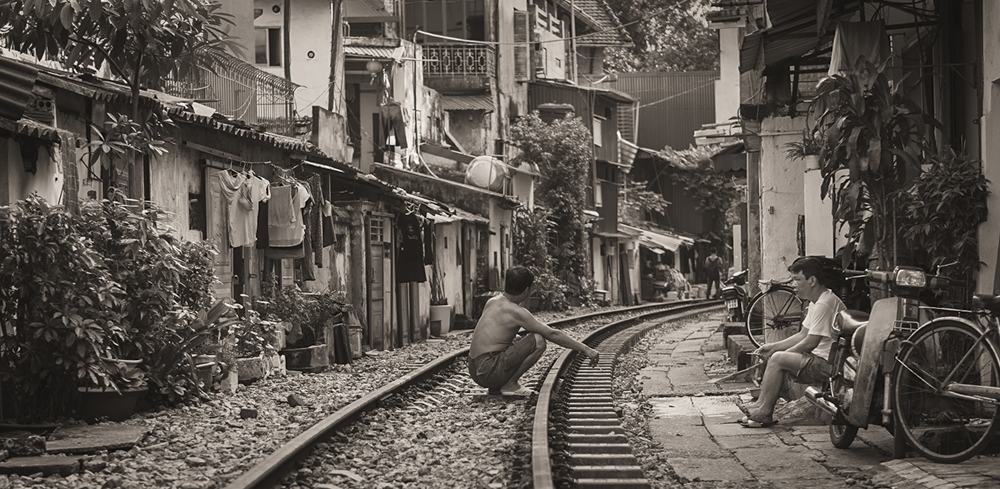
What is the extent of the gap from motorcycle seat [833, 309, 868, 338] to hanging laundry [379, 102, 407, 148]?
20613 millimetres

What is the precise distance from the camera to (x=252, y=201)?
A: 15445mm

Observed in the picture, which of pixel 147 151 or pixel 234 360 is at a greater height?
pixel 147 151

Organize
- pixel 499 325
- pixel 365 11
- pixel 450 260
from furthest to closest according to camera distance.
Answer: pixel 365 11 → pixel 450 260 → pixel 499 325

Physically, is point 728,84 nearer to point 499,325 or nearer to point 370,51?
point 370,51

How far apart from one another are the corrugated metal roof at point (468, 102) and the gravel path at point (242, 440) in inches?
873

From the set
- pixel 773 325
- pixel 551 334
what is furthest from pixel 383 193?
pixel 551 334

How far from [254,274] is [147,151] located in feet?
15.2

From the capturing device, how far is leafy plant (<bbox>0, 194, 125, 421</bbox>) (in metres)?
9.45

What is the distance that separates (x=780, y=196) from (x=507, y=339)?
22.7ft

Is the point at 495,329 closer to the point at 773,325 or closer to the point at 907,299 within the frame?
the point at 773,325

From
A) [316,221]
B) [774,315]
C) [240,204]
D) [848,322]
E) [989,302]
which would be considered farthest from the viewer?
[316,221]

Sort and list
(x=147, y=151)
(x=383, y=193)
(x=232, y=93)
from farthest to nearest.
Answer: (x=383, y=193)
(x=232, y=93)
(x=147, y=151)

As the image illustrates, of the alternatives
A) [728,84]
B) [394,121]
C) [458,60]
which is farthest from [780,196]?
[458,60]

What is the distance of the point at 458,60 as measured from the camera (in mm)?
37031
